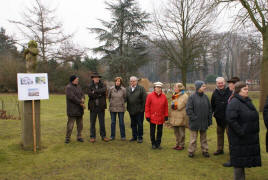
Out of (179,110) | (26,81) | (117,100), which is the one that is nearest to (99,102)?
(117,100)

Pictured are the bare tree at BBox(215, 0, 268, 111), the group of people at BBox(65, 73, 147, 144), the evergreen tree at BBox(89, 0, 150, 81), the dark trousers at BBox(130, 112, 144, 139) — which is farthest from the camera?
the evergreen tree at BBox(89, 0, 150, 81)

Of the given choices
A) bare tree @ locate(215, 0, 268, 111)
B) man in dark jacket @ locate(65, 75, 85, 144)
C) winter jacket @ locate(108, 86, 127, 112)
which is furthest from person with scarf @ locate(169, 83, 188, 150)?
bare tree @ locate(215, 0, 268, 111)

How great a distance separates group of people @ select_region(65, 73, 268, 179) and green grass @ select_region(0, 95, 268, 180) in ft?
1.03

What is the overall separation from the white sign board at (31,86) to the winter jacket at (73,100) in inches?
23.9

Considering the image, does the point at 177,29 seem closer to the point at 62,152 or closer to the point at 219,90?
the point at 219,90

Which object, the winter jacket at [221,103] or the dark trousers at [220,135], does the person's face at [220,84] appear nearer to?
the winter jacket at [221,103]

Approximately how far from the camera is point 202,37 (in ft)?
49.9

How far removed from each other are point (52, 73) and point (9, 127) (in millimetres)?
20654

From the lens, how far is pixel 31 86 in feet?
17.6

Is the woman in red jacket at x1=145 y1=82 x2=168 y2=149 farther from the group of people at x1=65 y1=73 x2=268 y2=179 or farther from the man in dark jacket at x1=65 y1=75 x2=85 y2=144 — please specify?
the man in dark jacket at x1=65 y1=75 x2=85 y2=144

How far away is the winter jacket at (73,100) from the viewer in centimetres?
592

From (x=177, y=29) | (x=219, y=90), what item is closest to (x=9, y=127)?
(x=219, y=90)

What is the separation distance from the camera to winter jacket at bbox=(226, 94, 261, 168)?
3.48m

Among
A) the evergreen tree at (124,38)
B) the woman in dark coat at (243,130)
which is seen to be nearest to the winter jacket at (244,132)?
the woman in dark coat at (243,130)
